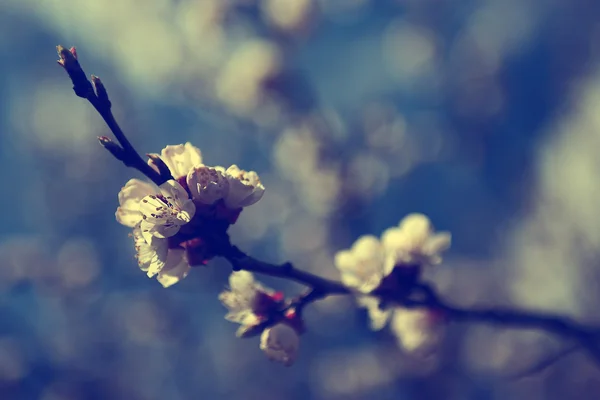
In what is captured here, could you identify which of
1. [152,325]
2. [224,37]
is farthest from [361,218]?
[152,325]

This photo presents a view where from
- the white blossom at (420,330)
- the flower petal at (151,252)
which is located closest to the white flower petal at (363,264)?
the white blossom at (420,330)

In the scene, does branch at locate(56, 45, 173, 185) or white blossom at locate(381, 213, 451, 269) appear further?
white blossom at locate(381, 213, 451, 269)

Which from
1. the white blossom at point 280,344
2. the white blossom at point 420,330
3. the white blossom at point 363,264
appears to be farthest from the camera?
the white blossom at point 420,330

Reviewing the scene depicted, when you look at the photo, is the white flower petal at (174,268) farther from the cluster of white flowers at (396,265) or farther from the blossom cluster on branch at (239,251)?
the cluster of white flowers at (396,265)

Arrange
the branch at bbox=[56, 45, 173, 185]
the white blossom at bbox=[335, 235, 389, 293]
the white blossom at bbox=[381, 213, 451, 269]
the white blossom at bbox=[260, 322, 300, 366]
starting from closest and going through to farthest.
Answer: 1. the branch at bbox=[56, 45, 173, 185]
2. the white blossom at bbox=[260, 322, 300, 366]
3. the white blossom at bbox=[335, 235, 389, 293]
4. the white blossom at bbox=[381, 213, 451, 269]

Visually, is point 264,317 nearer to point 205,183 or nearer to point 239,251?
point 239,251

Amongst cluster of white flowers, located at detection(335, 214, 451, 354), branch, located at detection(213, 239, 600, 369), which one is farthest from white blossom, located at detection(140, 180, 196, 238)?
cluster of white flowers, located at detection(335, 214, 451, 354)

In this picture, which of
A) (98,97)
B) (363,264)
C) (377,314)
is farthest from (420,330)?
(98,97)

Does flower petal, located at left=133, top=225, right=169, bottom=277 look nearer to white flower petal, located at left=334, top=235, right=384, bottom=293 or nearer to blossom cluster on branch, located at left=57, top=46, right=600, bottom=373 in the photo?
blossom cluster on branch, located at left=57, top=46, right=600, bottom=373

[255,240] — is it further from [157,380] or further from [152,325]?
[157,380]
